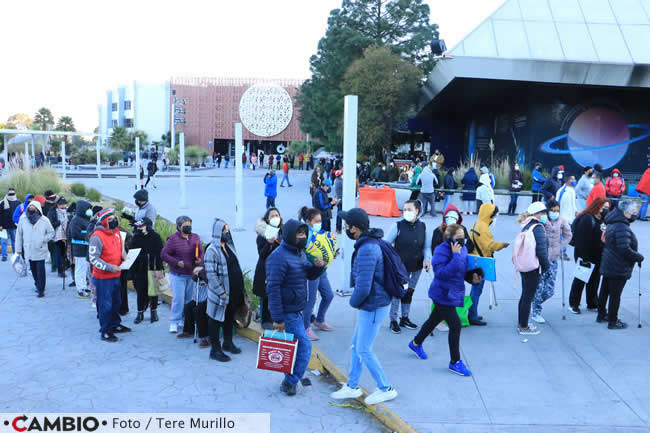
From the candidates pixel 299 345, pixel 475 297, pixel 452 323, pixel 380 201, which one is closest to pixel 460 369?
pixel 452 323

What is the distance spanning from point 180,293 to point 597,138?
71.1ft

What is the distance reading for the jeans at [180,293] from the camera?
21.0 ft

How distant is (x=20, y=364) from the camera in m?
5.66

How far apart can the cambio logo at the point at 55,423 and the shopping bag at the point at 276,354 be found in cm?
147

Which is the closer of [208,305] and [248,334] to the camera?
[208,305]

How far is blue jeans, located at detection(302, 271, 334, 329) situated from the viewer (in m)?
5.90

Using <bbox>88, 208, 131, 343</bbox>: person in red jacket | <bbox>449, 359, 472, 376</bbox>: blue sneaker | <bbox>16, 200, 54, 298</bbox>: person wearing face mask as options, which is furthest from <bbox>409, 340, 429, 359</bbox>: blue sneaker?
<bbox>16, 200, 54, 298</bbox>: person wearing face mask

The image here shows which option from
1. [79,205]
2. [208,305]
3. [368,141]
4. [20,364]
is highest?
[368,141]

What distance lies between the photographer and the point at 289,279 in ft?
14.9

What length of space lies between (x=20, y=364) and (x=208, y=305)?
7.17 ft

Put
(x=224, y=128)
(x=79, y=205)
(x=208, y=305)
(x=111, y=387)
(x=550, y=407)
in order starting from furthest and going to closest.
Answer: (x=224, y=128) → (x=79, y=205) → (x=208, y=305) → (x=111, y=387) → (x=550, y=407)

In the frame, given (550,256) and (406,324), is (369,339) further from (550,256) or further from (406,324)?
(550,256)

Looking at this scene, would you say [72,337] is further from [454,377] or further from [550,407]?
[550,407]

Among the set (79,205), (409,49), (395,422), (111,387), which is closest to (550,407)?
(395,422)
